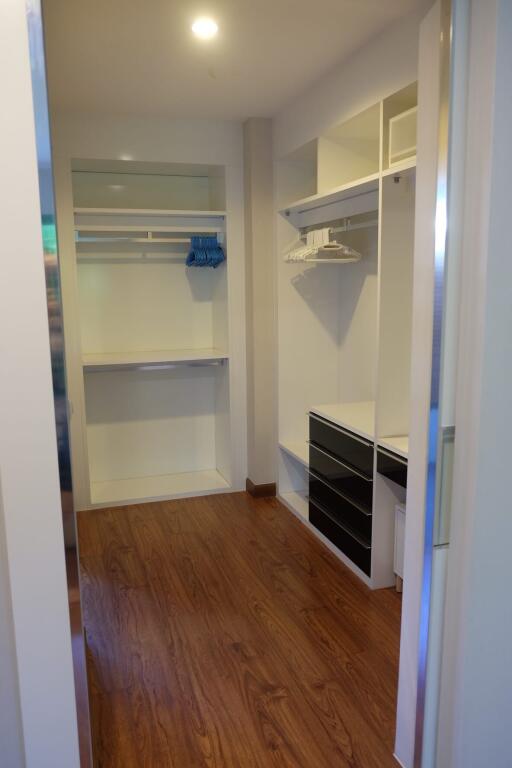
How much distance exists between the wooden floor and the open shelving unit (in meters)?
0.36

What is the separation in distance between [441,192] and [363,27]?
140cm

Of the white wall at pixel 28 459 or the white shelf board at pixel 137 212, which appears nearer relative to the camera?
the white wall at pixel 28 459

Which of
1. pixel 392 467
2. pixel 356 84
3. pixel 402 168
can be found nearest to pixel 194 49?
pixel 356 84

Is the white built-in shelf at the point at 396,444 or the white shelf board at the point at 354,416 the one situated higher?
the white shelf board at the point at 354,416

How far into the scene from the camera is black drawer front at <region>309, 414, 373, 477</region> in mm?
2977

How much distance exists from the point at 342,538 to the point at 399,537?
0.45 metres

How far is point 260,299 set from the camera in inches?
160

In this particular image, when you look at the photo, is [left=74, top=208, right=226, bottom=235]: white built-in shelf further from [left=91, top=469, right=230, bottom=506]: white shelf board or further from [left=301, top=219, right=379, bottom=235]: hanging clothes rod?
[left=91, top=469, right=230, bottom=506]: white shelf board

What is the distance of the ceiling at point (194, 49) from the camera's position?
2291 mm

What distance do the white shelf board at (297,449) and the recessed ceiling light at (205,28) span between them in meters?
2.40

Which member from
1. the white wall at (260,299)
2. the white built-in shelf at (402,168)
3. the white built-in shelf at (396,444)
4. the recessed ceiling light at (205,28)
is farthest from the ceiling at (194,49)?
the white built-in shelf at (396,444)

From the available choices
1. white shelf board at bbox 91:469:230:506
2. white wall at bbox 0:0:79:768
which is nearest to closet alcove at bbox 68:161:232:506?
white shelf board at bbox 91:469:230:506

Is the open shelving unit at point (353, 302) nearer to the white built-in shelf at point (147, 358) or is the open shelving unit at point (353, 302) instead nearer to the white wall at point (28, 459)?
the white built-in shelf at point (147, 358)

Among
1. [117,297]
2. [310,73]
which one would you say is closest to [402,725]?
[310,73]
